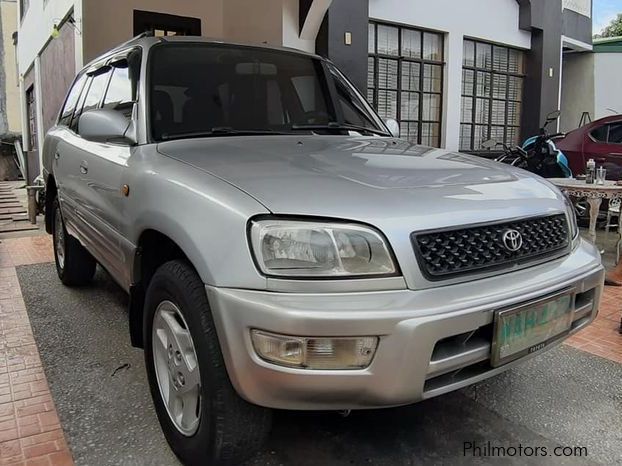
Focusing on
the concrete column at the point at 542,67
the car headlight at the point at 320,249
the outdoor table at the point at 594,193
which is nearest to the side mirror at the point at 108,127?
the car headlight at the point at 320,249

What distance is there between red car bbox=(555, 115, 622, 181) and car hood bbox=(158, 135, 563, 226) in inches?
265

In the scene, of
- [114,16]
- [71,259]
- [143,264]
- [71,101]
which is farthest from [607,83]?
[143,264]

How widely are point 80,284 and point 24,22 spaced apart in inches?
473

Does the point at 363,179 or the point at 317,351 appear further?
the point at 363,179

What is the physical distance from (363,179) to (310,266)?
0.47m

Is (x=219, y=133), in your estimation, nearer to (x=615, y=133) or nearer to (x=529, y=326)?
(x=529, y=326)

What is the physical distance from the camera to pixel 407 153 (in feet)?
8.72

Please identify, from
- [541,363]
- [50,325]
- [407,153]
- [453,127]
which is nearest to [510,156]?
[453,127]

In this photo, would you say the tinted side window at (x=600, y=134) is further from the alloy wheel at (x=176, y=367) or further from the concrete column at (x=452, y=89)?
the alloy wheel at (x=176, y=367)

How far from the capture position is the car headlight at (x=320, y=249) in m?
1.74

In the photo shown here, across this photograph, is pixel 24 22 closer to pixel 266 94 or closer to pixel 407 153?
pixel 266 94

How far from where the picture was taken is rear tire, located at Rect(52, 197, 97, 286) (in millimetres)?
4363

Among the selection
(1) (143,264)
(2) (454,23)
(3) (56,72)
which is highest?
(2) (454,23)

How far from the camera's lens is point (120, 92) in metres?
3.22
